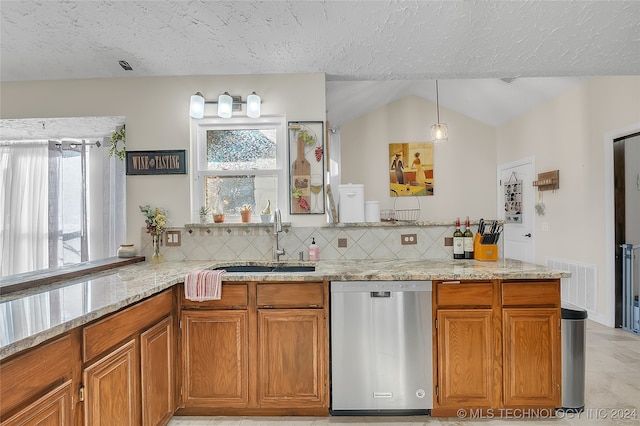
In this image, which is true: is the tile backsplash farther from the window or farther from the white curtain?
the white curtain

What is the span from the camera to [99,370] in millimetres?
1480

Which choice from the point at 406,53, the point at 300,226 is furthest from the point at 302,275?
the point at 406,53

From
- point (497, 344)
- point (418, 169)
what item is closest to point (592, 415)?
point (497, 344)

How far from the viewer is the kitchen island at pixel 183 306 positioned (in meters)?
1.53

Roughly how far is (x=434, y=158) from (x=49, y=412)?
620 centimetres

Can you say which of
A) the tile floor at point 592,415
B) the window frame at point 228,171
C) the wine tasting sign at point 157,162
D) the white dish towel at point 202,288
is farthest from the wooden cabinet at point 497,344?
the wine tasting sign at point 157,162

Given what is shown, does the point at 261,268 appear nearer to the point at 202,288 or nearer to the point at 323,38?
the point at 202,288

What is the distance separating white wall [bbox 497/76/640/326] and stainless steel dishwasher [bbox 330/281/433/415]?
10.1 feet

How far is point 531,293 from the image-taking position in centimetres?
217

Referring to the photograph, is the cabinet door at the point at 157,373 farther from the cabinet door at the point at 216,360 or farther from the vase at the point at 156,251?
the vase at the point at 156,251

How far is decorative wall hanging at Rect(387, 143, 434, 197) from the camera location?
6387mm

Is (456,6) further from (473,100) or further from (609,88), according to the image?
(473,100)

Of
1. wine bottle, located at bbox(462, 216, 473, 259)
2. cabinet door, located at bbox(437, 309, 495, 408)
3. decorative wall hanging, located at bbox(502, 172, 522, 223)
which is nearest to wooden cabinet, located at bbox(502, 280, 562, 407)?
cabinet door, located at bbox(437, 309, 495, 408)

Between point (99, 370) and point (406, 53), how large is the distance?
2.69 meters
